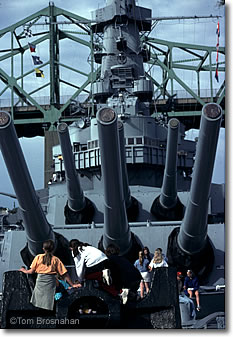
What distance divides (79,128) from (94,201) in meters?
2.13

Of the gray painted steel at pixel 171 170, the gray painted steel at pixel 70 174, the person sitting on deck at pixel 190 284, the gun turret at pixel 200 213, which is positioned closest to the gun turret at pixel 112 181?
the gun turret at pixel 200 213

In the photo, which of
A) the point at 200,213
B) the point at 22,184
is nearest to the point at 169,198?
the point at 200,213

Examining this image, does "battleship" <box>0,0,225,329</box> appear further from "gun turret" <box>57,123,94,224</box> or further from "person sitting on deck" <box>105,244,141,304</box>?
"person sitting on deck" <box>105,244,141,304</box>

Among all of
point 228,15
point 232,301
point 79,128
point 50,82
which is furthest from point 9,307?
point 50,82

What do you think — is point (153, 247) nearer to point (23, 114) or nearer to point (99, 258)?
point (99, 258)

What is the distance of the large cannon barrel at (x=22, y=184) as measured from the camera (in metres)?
5.32

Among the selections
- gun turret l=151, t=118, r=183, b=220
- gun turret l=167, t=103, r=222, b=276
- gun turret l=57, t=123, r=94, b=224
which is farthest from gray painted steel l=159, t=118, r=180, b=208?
gun turret l=167, t=103, r=222, b=276

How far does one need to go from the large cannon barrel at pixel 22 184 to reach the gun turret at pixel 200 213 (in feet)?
4.70

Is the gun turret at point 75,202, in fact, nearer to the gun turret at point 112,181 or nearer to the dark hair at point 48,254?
the gun turret at point 112,181

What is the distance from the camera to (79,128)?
11.0 m

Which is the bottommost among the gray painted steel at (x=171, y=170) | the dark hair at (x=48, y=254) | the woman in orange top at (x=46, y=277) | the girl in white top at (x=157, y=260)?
the woman in orange top at (x=46, y=277)

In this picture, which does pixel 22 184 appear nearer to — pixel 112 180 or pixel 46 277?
pixel 112 180

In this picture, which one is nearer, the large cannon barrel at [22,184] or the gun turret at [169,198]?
the large cannon barrel at [22,184]

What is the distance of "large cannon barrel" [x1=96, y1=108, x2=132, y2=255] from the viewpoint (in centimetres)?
514
